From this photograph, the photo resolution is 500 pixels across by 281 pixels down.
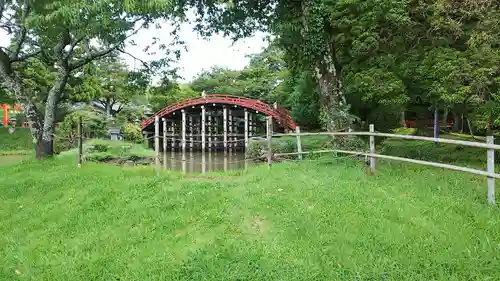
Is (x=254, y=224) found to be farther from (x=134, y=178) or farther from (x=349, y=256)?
(x=134, y=178)

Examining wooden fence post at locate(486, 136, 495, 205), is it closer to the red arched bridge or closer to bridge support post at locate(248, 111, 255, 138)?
the red arched bridge

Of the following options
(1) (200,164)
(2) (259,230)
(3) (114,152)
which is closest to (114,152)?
(3) (114,152)

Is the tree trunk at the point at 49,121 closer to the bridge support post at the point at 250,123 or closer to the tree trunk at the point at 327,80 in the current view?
the tree trunk at the point at 327,80

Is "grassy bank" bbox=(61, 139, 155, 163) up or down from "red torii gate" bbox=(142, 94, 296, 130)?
down

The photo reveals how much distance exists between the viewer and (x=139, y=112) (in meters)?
30.3

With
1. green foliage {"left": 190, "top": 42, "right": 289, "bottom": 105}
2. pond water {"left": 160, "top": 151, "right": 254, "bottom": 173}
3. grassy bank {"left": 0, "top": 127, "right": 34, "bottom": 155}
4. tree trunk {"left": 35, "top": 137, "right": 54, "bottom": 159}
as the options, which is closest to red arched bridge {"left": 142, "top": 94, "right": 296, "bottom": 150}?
green foliage {"left": 190, "top": 42, "right": 289, "bottom": 105}

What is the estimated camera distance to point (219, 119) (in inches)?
1135

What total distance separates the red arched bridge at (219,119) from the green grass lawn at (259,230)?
624 inches

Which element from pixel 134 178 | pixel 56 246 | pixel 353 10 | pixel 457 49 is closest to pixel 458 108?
pixel 457 49

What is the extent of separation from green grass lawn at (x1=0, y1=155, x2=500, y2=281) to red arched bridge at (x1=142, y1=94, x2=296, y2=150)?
15.9 metres

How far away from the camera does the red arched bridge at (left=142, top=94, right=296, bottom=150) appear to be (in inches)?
914

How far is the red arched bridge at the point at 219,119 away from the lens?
23203mm

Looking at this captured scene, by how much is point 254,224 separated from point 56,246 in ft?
7.32

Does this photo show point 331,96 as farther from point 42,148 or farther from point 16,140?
point 16,140
